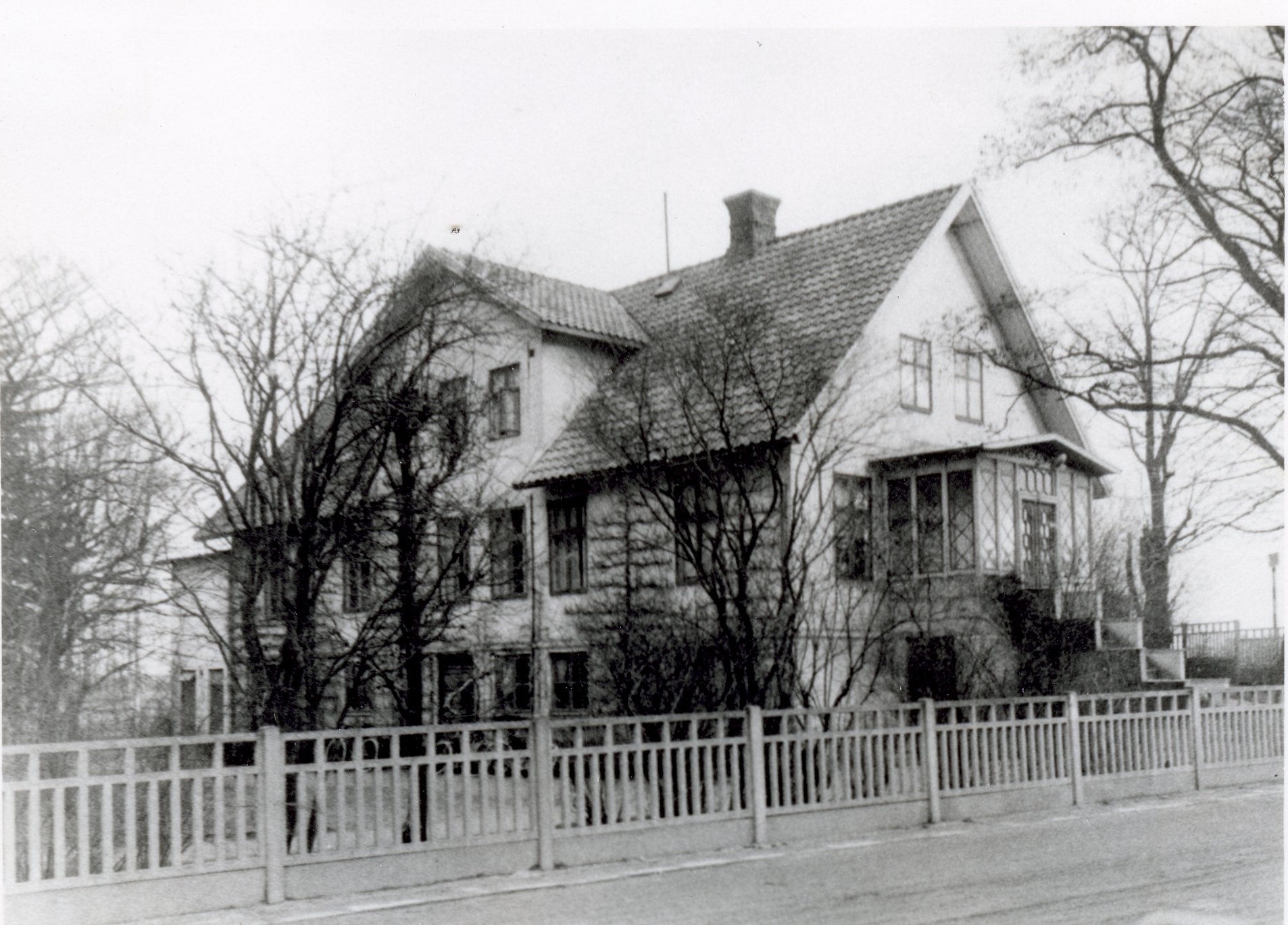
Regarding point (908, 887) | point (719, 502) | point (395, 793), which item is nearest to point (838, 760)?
point (719, 502)

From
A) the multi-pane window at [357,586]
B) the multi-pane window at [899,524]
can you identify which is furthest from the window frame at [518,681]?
the multi-pane window at [357,586]

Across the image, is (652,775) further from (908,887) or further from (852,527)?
(852,527)

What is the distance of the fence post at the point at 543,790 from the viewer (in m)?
11.0

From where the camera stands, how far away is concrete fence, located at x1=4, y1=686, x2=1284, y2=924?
8914mm

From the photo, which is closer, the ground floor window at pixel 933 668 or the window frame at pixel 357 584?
the window frame at pixel 357 584

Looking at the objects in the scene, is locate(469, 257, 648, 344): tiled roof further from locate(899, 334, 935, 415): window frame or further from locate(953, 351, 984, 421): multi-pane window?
locate(953, 351, 984, 421): multi-pane window

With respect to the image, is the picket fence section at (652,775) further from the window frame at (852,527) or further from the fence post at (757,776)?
Answer: the window frame at (852,527)

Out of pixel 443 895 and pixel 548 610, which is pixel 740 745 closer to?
pixel 443 895

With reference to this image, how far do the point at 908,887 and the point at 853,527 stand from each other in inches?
343

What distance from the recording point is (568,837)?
11.2 metres

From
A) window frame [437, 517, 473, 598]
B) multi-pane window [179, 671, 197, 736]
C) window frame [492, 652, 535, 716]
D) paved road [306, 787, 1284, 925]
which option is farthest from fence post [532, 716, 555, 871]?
window frame [492, 652, 535, 716]

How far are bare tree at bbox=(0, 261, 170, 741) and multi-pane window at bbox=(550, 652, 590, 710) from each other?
910 cm

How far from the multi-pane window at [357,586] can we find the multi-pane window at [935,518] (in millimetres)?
9111

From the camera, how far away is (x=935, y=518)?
20.2 meters
